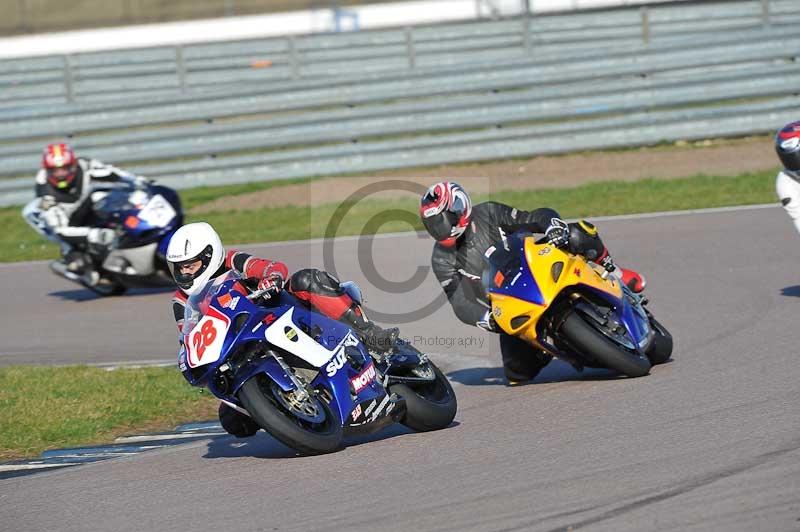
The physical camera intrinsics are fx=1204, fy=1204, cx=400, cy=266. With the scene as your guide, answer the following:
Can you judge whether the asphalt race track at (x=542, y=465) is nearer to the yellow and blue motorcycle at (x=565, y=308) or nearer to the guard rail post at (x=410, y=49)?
→ the yellow and blue motorcycle at (x=565, y=308)

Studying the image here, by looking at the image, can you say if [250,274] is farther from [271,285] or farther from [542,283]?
[542,283]

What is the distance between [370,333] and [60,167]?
7.04m

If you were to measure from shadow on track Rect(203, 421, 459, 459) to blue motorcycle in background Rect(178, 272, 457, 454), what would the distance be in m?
0.23

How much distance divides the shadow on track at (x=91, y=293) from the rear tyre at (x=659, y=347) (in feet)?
21.8

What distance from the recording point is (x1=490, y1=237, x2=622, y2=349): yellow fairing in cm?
707

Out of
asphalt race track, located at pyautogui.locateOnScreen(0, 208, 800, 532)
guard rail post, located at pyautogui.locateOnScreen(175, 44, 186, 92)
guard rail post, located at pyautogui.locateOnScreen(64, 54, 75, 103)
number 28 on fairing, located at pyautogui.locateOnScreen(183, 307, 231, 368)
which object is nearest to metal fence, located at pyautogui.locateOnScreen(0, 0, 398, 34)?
guard rail post, located at pyautogui.locateOnScreen(175, 44, 186, 92)

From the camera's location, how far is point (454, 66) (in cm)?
1811

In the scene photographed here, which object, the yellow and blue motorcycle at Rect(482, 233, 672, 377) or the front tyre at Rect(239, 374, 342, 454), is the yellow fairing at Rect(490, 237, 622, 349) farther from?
the front tyre at Rect(239, 374, 342, 454)

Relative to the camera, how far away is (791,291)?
9.58 metres

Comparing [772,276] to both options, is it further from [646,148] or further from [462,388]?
[646,148]

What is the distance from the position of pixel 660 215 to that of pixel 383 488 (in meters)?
9.17

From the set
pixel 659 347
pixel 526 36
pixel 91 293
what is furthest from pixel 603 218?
pixel 526 36

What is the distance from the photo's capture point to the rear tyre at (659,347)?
7676 mm

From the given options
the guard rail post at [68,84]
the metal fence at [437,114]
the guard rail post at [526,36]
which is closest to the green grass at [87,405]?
the metal fence at [437,114]
